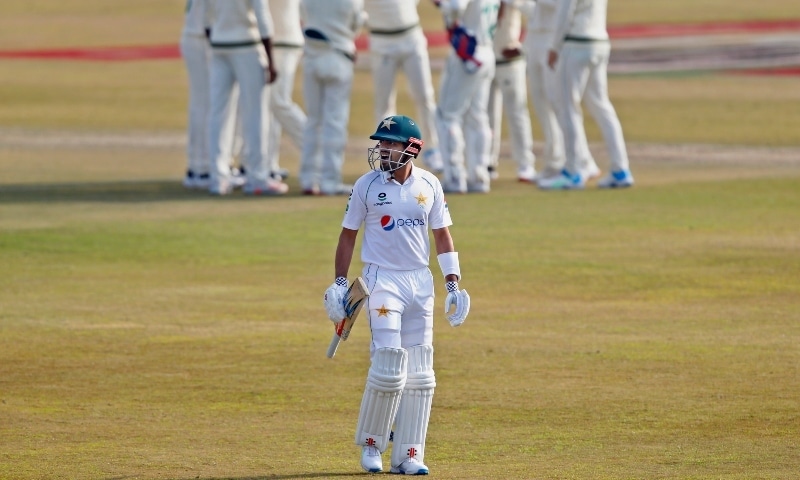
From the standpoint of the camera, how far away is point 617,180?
17.2 meters

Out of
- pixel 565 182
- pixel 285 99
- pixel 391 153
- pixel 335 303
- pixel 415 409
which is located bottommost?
pixel 415 409

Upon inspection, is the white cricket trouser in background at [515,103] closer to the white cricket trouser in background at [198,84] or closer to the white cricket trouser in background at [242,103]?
the white cricket trouser in background at [242,103]

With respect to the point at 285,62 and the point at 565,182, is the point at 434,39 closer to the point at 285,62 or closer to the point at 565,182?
the point at 285,62

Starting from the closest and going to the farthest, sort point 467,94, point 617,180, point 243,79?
point 243,79
point 467,94
point 617,180

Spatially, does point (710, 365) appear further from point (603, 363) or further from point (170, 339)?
point (170, 339)

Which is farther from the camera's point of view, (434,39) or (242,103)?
(434,39)

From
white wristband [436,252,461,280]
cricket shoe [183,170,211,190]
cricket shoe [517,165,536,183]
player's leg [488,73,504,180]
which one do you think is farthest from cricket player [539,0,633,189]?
white wristband [436,252,461,280]

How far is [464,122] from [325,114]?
5.44ft

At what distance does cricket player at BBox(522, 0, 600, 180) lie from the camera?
1734 centimetres

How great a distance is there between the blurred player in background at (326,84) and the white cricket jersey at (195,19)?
128cm

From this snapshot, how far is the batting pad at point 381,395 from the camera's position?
271 inches

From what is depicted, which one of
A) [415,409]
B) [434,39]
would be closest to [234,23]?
[415,409]

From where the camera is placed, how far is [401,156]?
706 cm

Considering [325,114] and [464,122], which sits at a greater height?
[464,122]
